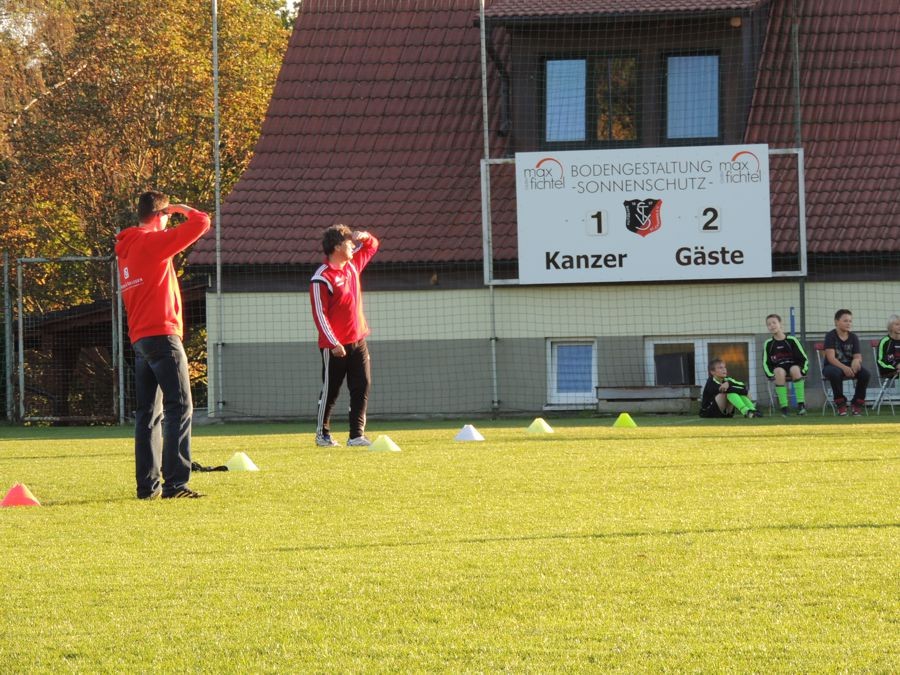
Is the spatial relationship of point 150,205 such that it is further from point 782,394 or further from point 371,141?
point 371,141

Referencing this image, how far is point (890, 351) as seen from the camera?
19.5 m

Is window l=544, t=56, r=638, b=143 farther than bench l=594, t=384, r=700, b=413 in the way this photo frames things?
Yes

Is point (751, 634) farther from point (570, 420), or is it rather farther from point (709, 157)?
point (709, 157)

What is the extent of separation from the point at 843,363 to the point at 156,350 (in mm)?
12294

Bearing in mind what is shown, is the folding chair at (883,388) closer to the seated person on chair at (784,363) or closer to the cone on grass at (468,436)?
the seated person on chair at (784,363)

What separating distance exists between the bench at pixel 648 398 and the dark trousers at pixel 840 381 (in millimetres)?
1988

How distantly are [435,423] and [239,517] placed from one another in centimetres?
1198

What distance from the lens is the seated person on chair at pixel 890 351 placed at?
19.4m

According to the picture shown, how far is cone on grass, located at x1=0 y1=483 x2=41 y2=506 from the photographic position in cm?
896

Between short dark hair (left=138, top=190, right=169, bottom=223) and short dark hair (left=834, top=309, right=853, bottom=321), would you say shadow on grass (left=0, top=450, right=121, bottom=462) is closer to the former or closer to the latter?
short dark hair (left=138, top=190, right=169, bottom=223)

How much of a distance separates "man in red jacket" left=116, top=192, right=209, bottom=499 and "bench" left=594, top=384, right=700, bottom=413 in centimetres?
1190

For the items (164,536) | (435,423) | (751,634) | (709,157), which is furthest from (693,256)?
(751,634)

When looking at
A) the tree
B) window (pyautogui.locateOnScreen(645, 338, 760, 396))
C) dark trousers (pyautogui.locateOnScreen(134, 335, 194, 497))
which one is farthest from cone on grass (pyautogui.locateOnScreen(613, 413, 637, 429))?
the tree

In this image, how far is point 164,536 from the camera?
7461 millimetres
